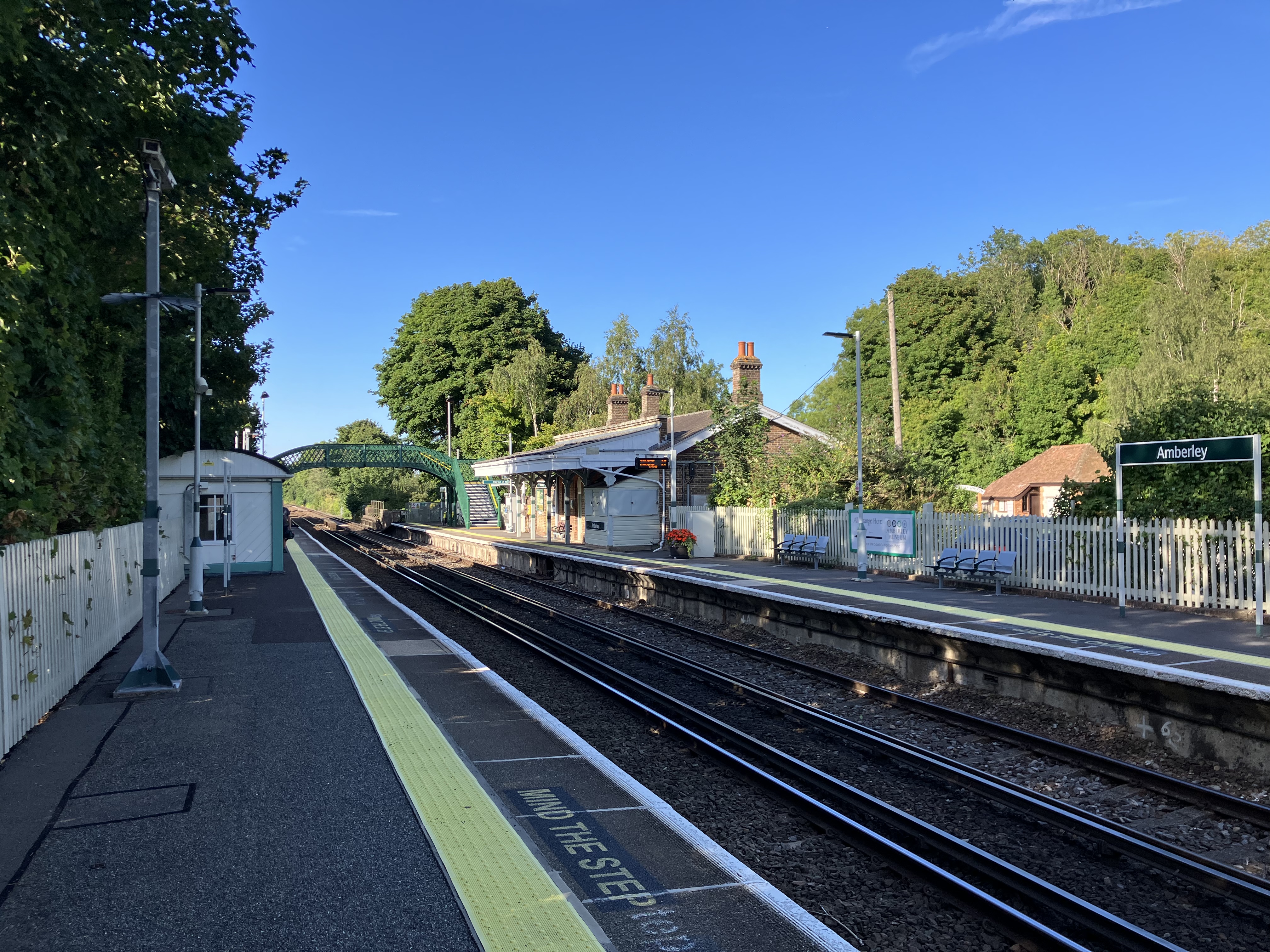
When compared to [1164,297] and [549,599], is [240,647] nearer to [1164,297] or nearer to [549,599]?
[549,599]

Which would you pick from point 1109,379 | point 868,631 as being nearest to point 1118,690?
point 868,631

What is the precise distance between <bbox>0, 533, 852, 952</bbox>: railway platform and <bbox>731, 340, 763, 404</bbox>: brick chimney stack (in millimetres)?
20631

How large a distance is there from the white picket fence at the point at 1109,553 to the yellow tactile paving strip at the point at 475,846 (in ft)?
35.5

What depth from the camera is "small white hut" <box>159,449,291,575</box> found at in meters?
22.1

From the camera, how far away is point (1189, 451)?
11.0 m

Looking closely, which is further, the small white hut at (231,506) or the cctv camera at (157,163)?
the small white hut at (231,506)

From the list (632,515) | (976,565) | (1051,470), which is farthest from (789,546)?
(1051,470)

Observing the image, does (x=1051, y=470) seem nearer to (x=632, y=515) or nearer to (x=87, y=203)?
(x=632, y=515)

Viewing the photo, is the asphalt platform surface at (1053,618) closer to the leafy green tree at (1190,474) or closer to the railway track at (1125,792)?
the railway track at (1125,792)

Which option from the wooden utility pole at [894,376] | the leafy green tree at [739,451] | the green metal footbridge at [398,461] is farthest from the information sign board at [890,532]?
the green metal footbridge at [398,461]

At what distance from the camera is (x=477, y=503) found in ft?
178

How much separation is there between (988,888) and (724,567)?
16173 millimetres

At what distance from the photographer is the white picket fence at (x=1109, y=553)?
12.0 metres

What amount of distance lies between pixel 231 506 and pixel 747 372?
53.9ft
